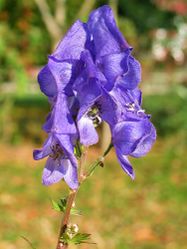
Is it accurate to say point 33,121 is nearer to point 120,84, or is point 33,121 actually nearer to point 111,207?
point 111,207

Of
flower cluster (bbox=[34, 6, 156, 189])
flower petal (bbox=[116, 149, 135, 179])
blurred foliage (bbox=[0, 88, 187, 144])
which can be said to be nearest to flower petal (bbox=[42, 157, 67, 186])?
flower cluster (bbox=[34, 6, 156, 189])

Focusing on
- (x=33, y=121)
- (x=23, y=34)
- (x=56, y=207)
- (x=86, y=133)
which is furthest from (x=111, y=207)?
(x=33, y=121)

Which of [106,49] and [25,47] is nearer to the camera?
[106,49]

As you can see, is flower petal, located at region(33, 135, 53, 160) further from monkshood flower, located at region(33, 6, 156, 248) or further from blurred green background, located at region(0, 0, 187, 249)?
blurred green background, located at region(0, 0, 187, 249)

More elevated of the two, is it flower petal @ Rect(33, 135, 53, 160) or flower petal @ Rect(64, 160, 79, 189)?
flower petal @ Rect(33, 135, 53, 160)

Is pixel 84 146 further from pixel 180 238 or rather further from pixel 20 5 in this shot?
pixel 20 5

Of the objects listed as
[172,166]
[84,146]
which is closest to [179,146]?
[172,166]
